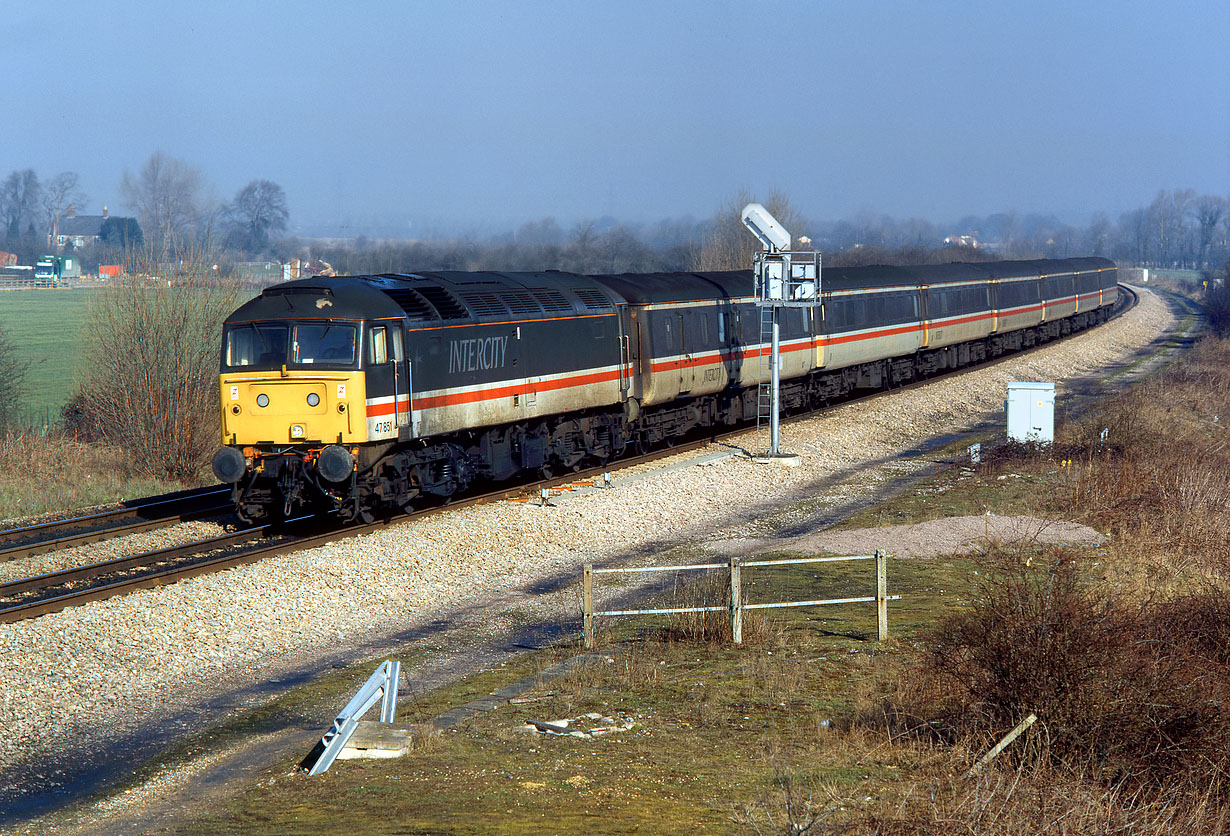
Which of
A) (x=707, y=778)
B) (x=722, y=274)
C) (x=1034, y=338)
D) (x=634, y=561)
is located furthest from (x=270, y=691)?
(x=1034, y=338)

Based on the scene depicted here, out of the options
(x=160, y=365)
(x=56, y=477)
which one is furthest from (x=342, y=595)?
(x=160, y=365)

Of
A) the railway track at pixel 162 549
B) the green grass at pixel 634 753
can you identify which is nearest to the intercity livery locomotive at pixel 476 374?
the railway track at pixel 162 549

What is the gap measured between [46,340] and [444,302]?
144 ft

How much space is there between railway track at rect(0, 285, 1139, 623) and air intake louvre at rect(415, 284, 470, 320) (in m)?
3.25

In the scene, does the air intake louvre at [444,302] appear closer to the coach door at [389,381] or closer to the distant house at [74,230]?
the coach door at [389,381]

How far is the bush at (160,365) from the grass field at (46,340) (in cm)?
117

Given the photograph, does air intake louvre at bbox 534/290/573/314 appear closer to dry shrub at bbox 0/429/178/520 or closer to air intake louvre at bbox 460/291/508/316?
air intake louvre at bbox 460/291/508/316

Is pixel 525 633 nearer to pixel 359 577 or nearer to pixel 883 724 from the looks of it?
pixel 359 577

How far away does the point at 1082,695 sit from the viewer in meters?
8.86

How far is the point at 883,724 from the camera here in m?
9.78

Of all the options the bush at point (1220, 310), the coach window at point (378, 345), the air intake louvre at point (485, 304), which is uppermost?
the air intake louvre at point (485, 304)

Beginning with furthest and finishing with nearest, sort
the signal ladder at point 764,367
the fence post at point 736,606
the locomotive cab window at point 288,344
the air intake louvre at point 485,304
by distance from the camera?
the signal ladder at point 764,367
the air intake louvre at point 485,304
the locomotive cab window at point 288,344
the fence post at point 736,606

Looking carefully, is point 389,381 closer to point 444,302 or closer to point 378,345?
point 378,345

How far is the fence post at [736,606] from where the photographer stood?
40.3ft
